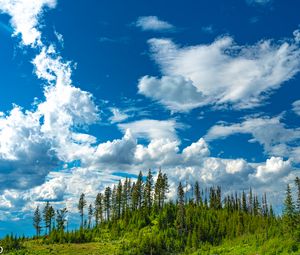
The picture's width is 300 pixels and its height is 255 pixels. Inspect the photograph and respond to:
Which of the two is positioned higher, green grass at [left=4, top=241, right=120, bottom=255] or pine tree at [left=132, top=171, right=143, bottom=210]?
pine tree at [left=132, top=171, right=143, bottom=210]

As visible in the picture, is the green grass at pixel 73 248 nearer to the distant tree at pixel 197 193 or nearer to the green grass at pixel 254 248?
the green grass at pixel 254 248

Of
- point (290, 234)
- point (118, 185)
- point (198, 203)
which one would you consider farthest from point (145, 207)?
point (290, 234)

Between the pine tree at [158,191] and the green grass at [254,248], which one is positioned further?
the pine tree at [158,191]

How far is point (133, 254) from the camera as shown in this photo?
104250 millimetres

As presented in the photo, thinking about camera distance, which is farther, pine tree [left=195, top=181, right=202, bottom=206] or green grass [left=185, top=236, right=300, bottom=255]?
pine tree [left=195, top=181, right=202, bottom=206]

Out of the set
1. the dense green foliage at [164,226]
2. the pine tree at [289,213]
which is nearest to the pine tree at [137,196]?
the dense green foliage at [164,226]

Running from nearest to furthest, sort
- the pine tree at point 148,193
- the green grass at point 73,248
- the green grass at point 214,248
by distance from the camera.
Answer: the green grass at point 214,248
the green grass at point 73,248
the pine tree at point 148,193

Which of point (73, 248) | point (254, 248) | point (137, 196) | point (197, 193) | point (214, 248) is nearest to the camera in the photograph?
point (254, 248)

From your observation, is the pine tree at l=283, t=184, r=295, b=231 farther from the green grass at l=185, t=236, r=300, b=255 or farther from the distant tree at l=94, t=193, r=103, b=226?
the distant tree at l=94, t=193, r=103, b=226

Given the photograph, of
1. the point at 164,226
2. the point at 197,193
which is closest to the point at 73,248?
the point at 164,226

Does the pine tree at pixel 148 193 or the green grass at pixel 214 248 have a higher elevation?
the pine tree at pixel 148 193

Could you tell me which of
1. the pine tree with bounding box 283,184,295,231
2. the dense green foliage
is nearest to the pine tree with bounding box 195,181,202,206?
the dense green foliage

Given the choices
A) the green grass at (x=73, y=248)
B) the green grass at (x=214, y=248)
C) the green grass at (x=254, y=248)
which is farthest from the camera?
the green grass at (x=73, y=248)

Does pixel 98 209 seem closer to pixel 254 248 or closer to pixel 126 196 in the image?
pixel 126 196
